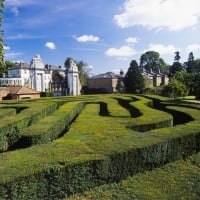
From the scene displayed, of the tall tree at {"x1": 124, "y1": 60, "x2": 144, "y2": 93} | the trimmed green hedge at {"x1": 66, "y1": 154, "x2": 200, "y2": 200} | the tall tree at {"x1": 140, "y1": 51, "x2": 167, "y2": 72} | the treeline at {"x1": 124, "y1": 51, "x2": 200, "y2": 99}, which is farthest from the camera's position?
the tall tree at {"x1": 140, "y1": 51, "x2": 167, "y2": 72}

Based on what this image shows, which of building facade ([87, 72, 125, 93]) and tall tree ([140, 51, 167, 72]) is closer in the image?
building facade ([87, 72, 125, 93])

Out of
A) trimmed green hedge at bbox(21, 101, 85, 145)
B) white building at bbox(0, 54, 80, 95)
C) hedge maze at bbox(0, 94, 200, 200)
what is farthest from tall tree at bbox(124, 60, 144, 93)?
hedge maze at bbox(0, 94, 200, 200)

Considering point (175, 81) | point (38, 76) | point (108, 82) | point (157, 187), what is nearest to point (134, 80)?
point (108, 82)

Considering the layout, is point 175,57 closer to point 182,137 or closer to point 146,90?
point 146,90

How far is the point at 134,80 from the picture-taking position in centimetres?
6119

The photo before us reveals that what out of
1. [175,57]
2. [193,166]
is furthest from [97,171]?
[175,57]

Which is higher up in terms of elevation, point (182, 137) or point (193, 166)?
point (182, 137)

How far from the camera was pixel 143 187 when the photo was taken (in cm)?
696

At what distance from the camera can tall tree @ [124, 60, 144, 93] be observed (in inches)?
2399

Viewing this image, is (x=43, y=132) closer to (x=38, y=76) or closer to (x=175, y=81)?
(x=175, y=81)

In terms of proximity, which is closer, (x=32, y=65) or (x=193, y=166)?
(x=193, y=166)

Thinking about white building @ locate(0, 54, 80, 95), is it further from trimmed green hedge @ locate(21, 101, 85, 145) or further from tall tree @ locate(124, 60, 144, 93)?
trimmed green hedge @ locate(21, 101, 85, 145)

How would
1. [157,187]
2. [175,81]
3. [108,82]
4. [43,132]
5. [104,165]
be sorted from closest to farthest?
[104,165] → [157,187] → [43,132] → [175,81] → [108,82]

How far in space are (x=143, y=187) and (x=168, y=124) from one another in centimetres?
552
